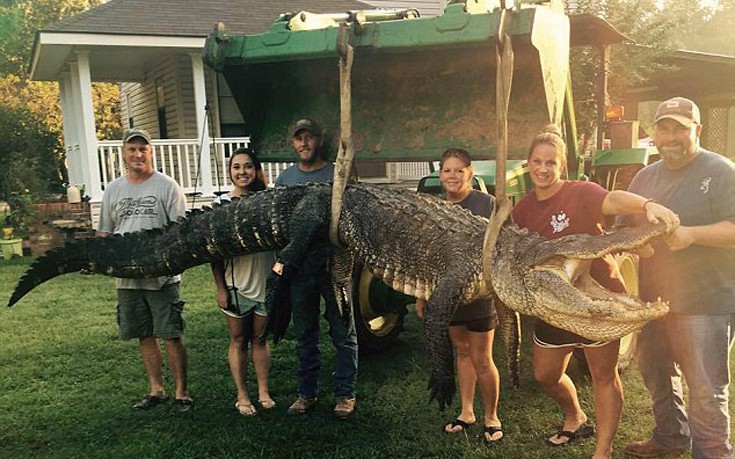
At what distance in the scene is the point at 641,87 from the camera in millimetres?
13602

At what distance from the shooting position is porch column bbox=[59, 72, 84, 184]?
13.6 meters

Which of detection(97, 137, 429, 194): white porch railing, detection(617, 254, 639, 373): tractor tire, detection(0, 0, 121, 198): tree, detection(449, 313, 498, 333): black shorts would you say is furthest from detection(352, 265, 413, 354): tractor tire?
detection(0, 0, 121, 198): tree

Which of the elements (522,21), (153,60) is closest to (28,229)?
(153,60)

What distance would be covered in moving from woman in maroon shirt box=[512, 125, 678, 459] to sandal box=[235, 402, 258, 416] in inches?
72.8

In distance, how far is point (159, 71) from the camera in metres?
13.9

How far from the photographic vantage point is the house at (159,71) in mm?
10547

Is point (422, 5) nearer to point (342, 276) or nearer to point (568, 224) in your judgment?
point (342, 276)

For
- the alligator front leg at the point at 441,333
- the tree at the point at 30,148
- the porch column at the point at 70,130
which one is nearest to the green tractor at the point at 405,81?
the alligator front leg at the point at 441,333

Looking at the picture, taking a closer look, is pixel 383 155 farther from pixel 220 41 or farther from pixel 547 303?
pixel 547 303

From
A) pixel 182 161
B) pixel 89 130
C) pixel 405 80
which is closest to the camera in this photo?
pixel 405 80

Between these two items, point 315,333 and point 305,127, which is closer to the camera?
point 305,127

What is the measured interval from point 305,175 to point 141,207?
1080 mm

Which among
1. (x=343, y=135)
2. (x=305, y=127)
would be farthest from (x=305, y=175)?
(x=343, y=135)

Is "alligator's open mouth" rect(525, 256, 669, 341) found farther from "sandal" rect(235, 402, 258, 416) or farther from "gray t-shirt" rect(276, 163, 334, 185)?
"sandal" rect(235, 402, 258, 416)
